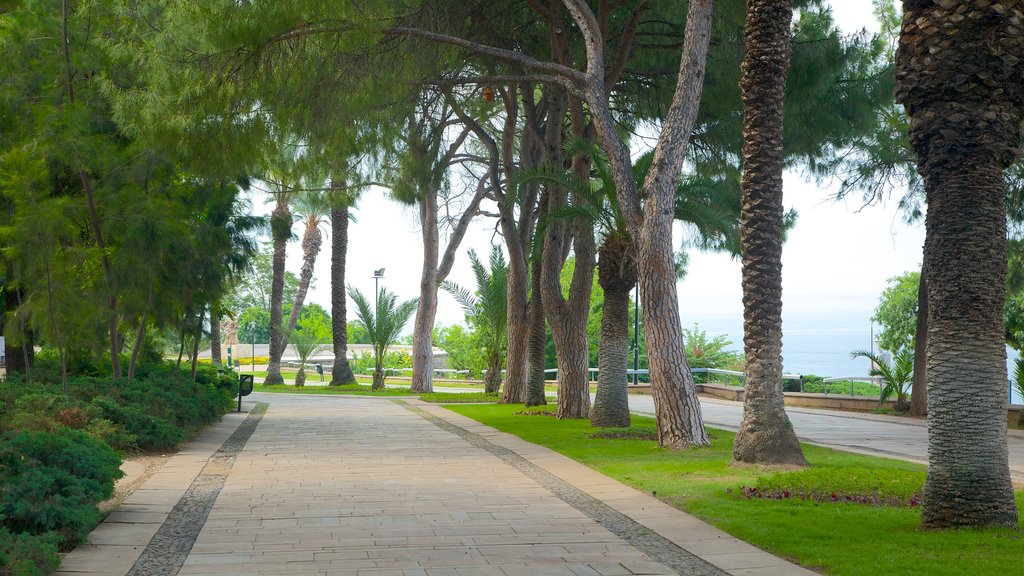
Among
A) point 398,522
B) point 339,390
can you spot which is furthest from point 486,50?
point 339,390

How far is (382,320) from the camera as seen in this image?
36312 mm

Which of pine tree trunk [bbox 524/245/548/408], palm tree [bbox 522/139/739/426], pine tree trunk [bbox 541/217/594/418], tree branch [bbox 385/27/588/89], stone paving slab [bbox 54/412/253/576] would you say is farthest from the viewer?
pine tree trunk [bbox 524/245/548/408]

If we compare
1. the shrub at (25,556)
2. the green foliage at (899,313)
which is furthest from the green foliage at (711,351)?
the shrub at (25,556)

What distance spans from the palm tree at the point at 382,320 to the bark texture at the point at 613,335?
19276mm

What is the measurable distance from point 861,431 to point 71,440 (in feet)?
50.7

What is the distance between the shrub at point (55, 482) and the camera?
7.13 m

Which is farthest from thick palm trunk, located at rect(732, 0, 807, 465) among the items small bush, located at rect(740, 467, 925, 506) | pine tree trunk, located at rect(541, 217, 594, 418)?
pine tree trunk, located at rect(541, 217, 594, 418)

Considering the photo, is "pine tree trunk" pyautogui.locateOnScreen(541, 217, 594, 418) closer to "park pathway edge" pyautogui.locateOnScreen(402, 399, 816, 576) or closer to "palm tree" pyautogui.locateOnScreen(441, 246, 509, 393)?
"park pathway edge" pyautogui.locateOnScreen(402, 399, 816, 576)

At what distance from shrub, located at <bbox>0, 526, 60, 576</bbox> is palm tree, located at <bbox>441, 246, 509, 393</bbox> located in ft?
77.5

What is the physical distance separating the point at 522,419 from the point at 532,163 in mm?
7037

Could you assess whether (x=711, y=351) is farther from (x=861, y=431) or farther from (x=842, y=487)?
(x=842, y=487)

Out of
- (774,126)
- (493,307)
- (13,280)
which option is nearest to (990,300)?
(774,126)

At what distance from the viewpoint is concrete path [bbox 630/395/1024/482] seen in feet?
50.5

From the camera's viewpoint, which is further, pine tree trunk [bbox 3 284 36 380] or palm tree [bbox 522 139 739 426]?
pine tree trunk [bbox 3 284 36 380]
